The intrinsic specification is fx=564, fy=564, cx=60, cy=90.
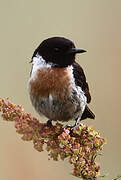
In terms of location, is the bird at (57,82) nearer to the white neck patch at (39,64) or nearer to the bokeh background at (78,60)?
the white neck patch at (39,64)

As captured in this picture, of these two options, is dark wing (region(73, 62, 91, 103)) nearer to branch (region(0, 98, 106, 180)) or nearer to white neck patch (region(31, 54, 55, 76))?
white neck patch (region(31, 54, 55, 76))

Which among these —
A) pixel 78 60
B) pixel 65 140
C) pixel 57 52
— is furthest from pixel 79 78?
pixel 78 60

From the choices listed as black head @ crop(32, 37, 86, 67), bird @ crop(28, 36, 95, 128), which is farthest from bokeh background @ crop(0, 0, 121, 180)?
black head @ crop(32, 37, 86, 67)

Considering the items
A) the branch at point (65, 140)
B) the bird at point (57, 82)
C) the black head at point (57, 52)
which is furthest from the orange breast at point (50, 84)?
the branch at point (65, 140)

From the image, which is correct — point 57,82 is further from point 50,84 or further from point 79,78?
point 79,78

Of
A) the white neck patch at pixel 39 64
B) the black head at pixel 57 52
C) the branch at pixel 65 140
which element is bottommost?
the branch at pixel 65 140
